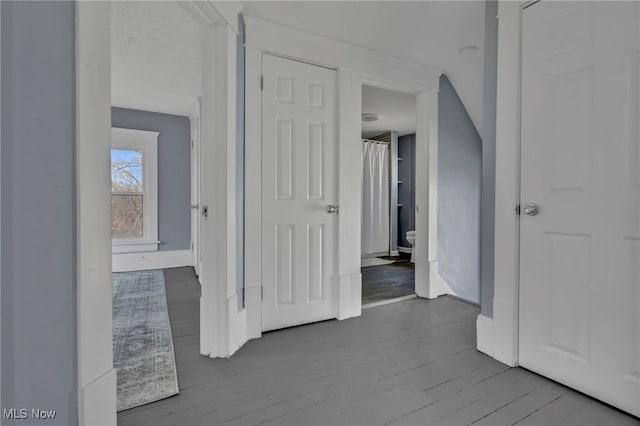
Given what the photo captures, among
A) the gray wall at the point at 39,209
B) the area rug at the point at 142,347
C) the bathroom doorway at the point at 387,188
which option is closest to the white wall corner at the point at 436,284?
the bathroom doorway at the point at 387,188

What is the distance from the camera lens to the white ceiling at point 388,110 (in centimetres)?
387

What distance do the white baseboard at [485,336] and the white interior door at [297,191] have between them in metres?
1.05

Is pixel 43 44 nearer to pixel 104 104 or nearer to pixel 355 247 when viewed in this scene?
pixel 104 104

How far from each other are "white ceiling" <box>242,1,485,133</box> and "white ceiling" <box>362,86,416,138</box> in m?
0.95

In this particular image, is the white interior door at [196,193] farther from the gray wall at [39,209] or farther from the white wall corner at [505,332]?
the white wall corner at [505,332]

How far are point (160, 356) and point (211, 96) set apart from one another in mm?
1562

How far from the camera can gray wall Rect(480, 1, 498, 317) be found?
1959 mm

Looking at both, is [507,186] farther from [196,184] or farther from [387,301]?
[196,184]

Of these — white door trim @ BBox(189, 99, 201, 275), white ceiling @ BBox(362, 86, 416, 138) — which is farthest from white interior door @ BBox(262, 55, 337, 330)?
white door trim @ BBox(189, 99, 201, 275)

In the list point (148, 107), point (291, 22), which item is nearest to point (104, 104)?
point (291, 22)

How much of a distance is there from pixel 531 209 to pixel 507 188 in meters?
0.18

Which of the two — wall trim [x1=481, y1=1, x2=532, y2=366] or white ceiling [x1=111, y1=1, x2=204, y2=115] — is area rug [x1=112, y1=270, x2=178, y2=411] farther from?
white ceiling [x1=111, y1=1, x2=204, y2=115]

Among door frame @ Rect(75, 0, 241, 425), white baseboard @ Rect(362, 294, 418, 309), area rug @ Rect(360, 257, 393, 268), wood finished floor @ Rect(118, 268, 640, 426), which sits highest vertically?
door frame @ Rect(75, 0, 241, 425)

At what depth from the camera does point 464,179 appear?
10.7 ft
